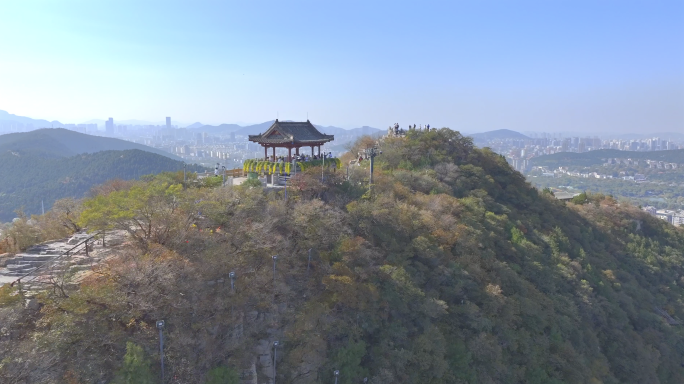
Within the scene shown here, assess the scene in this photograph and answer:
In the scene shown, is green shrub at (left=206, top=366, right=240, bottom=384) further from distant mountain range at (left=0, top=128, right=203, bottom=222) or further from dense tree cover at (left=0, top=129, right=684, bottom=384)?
distant mountain range at (left=0, top=128, right=203, bottom=222)

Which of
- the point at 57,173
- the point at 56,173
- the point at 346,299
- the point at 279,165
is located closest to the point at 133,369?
the point at 346,299

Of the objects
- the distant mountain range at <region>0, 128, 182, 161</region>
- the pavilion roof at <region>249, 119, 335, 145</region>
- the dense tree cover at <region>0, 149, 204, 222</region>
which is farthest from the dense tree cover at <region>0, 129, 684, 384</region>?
the distant mountain range at <region>0, 128, 182, 161</region>

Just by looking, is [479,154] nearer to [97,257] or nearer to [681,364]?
[681,364]

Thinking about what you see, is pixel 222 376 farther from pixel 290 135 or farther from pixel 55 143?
pixel 55 143

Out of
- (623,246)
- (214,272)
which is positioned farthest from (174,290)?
(623,246)

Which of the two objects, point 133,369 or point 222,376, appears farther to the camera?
point 222,376
